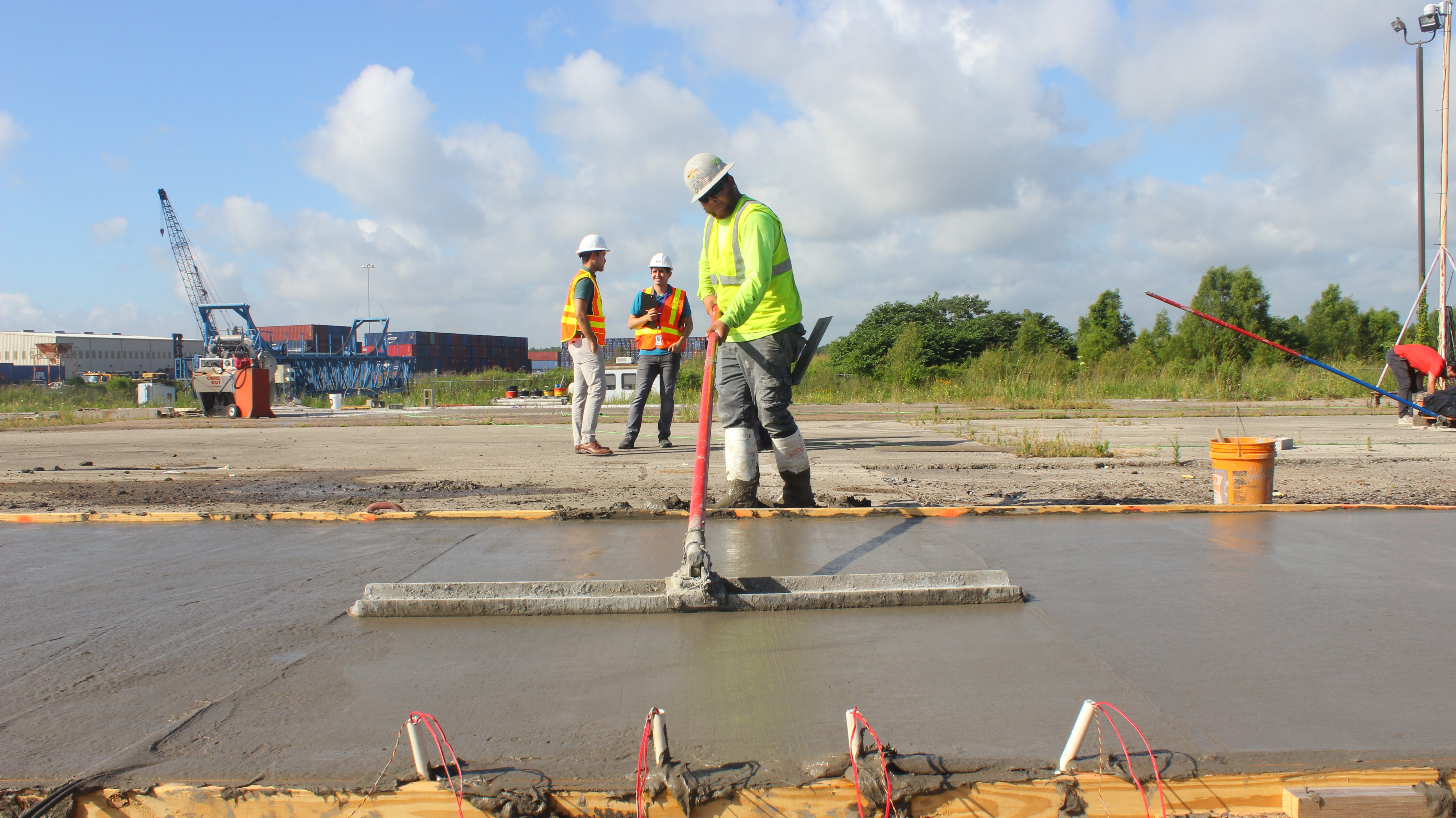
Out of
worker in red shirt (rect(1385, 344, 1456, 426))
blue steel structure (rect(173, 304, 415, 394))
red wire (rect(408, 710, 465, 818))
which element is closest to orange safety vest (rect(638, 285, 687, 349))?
red wire (rect(408, 710, 465, 818))

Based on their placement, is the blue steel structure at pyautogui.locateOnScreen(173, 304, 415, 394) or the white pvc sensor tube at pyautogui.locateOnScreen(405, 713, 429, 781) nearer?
the white pvc sensor tube at pyautogui.locateOnScreen(405, 713, 429, 781)

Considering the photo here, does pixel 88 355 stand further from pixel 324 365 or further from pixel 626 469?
pixel 626 469

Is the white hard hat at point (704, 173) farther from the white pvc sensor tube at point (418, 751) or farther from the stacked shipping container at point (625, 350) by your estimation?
the stacked shipping container at point (625, 350)

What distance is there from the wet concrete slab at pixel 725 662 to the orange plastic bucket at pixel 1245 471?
89 cm

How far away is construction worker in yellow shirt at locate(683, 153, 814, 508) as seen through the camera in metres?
4.28

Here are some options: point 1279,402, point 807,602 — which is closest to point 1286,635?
point 807,602

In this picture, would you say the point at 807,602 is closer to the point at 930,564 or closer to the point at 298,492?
the point at 930,564

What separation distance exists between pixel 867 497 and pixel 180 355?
239 ft

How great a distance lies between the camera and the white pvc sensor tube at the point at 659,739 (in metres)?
1.62

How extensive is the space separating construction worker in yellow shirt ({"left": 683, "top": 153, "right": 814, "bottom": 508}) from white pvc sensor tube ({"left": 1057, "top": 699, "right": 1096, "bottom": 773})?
2661 millimetres

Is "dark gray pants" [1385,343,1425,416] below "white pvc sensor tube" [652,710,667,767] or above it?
above

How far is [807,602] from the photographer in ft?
8.83

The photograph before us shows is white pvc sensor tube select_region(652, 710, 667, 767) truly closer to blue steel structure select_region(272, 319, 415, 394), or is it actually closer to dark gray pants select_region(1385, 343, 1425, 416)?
dark gray pants select_region(1385, 343, 1425, 416)

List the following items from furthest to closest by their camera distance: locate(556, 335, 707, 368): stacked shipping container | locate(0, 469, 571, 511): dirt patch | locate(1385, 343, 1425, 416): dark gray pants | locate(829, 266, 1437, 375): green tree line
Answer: locate(829, 266, 1437, 375): green tree line, locate(556, 335, 707, 368): stacked shipping container, locate(1385, 343, 1425, 416): dark gray pants, locate(0, 469, 571, 511): dirt patch
